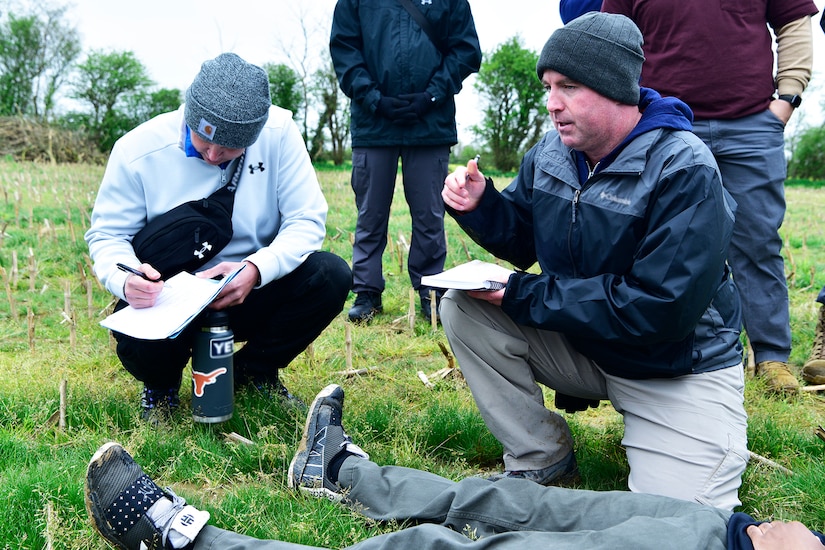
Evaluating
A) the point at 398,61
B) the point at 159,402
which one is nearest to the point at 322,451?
the point at 159,402

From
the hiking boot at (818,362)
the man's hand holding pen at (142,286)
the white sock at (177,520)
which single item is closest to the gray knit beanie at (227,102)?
the man's hand holding pen at (142,286)

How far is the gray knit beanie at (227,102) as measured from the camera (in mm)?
3137

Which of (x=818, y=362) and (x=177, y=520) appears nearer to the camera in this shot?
(x=177, y=520)

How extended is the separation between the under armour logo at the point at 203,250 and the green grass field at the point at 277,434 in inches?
29.4

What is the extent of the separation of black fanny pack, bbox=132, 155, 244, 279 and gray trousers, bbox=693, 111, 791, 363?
2577 mm

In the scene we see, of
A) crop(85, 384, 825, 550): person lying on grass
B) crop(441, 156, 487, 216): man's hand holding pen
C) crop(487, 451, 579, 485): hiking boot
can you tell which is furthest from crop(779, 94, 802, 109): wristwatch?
crop(85, 384, 825, 550): person lying on grass

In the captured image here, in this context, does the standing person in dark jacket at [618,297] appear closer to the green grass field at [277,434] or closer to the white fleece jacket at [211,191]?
the green grass field at [277,434]

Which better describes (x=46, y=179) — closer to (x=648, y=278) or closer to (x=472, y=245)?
(x=472, y=245)

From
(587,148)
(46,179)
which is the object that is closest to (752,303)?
(587,148)

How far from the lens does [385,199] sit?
18.5 ft

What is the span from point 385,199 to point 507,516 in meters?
3.44

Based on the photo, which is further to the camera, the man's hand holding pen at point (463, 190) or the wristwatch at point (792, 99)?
the wristwatch at point (792, 99)

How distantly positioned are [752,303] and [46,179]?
40.6 ft

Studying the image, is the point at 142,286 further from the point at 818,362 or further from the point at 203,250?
the point at 818,362
